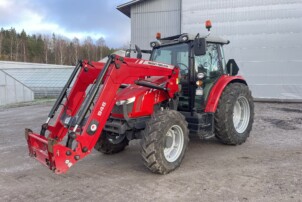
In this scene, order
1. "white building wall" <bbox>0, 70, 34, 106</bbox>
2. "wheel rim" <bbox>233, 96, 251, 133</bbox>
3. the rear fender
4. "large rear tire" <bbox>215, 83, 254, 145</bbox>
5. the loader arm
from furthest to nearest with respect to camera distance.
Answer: "white building wall" <bbox>0, 70, 34, 106</bbox> → "wheel rim" <bbox>233, 96, 251, 133</bbox> → "large rear tire" <bbox>215, 83, 254, 145</bbox> → the rear fender → the loader arm

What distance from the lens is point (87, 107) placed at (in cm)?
396

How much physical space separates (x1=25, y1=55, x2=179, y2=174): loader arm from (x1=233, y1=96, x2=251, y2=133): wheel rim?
73.8 inches

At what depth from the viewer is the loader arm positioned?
3775mm

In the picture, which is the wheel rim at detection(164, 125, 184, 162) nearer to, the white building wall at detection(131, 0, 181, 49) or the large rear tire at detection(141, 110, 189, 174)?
the large rear tire at detection(141, 110, 189, 174)

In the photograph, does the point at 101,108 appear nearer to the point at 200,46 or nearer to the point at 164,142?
the point at 164,142

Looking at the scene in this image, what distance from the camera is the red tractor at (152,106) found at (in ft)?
13.2

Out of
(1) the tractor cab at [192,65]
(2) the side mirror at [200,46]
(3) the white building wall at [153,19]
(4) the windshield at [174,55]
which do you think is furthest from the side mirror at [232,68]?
(3) the white building wall at [153,19]

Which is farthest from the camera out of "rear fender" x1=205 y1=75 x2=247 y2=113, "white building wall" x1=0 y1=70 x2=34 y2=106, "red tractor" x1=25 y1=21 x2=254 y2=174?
"white building wall" x1=0 y1=70 x2=34 y2=106

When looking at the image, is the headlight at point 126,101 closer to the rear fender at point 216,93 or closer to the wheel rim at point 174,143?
the wheel rim at point 174,143

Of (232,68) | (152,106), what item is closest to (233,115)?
(232,68)

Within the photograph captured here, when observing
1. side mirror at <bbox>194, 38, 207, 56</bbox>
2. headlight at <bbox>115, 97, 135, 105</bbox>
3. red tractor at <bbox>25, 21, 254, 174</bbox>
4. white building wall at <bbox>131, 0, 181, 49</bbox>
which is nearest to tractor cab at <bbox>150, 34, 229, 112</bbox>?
red tractor at <bbox>25, 21, 254, 174</bbox>

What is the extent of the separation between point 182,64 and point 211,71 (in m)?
0.64

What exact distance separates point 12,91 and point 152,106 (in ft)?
62.0

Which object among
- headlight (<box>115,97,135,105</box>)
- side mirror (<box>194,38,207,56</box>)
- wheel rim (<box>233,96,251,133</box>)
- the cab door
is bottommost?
wheel rim (<box>233,96,251,133</box>)
